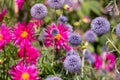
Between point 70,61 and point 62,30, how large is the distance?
29 centimetres

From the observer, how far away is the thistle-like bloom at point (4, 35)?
5.93 ft

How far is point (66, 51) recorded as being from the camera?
1.95 meters

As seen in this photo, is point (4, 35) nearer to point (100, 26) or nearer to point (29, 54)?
point (29, 54)

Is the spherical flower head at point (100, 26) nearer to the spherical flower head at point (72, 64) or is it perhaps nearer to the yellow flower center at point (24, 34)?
the spherical flower head at point (72, 64)

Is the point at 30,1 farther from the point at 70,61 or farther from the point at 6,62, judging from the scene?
the point at 70,61

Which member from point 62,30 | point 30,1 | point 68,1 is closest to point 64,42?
point 62,30

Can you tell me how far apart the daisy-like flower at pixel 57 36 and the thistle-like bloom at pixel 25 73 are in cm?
17

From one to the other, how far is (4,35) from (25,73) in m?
0.21

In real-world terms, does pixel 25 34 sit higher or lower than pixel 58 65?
higher

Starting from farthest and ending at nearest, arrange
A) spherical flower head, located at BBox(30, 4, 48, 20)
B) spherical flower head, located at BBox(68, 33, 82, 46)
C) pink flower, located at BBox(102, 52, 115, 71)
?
pink flower, located at BBox(102, 52, 115, 71)
spherical flower head, located at BBox(30, 4, 48, 20)
spherical flower head, located at BBox(68, 33, 82, 46)

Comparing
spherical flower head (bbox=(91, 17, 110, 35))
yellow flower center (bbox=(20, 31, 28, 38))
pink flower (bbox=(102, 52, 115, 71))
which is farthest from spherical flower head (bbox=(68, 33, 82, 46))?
pink flower (bbox=(102, 52, 115, 71))

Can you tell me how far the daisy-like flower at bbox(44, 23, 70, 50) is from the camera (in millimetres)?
1857

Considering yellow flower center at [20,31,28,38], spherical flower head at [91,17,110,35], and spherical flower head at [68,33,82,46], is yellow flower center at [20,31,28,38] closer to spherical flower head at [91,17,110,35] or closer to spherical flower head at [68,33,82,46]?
spherical flower head at [68,33,82,46]

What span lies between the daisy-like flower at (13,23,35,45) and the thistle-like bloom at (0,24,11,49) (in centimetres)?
3
